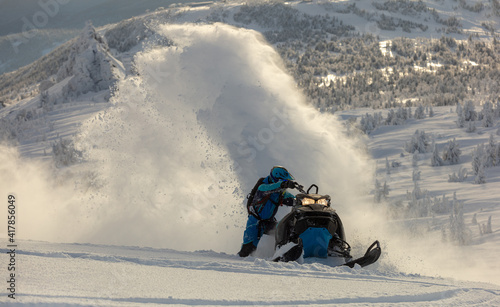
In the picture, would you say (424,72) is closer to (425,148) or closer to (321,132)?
(425,148)

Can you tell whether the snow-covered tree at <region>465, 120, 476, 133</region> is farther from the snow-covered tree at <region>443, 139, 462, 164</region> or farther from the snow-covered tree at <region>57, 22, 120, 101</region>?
the snow-covered tree at <region>57, 22, 120, 101</region>

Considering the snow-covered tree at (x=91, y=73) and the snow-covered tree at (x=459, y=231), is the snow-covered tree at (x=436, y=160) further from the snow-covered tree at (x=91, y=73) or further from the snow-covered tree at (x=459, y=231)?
the snow-covered tree at (x=91, y=73)

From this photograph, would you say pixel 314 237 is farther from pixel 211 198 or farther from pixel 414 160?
pixel 414 160

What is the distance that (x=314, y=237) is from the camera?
16.8 feet

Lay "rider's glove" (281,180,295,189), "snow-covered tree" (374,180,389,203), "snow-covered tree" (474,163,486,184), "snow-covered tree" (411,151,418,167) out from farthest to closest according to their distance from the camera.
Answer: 1. "snow-covered tree" (411,151,418,167)
2. "snow-covered tree" (474,163,486,184)
3. "snow-covered tree" (374,180,389,203)
4. "rider's glove" (281,180,295,189)

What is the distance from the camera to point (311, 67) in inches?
1366

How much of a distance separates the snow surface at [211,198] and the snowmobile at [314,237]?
0.22 meters

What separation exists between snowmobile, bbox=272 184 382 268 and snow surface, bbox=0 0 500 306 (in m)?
0.22

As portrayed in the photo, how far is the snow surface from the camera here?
3264 mm

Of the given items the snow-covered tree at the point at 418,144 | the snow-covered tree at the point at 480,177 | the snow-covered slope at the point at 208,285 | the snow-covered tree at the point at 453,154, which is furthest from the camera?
the snow-covered tree at the point at 418,144

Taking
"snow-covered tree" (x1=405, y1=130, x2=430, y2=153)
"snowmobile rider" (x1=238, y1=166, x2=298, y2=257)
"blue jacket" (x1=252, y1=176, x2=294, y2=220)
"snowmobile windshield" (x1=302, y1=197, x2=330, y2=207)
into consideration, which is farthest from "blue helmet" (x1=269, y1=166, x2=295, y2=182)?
"snow-covered tree" (x1=405, y1=130, x2=430, y2=153)

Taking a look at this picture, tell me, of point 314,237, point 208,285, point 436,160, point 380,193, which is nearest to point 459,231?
point 314,237

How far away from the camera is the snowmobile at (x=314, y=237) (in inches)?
193

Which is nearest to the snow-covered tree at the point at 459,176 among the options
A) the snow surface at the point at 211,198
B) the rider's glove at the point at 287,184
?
the snow surface at the point at 211,198
